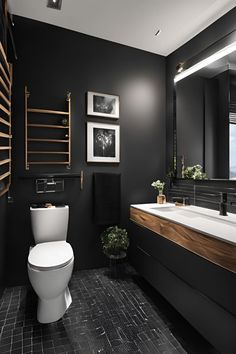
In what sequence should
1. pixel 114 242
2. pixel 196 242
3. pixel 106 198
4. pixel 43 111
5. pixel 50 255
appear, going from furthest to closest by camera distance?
pixel 106 198, pixel 114 242, pixel 43 111, pixel 50 255, pixel 196 242

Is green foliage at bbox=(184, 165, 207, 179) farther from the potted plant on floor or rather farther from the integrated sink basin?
the potted plant on floor

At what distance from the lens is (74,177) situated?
244 cm

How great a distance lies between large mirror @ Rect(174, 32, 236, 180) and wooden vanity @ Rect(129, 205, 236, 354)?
0.78 meters

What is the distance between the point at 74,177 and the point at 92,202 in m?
0.37

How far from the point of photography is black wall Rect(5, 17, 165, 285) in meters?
2.23

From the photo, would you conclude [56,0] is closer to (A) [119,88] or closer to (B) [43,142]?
(A) [119,88]

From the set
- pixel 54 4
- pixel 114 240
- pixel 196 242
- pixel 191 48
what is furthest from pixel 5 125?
pixel 191 48

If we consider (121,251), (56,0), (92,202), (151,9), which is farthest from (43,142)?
(151,9)

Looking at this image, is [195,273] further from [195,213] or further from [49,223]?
[49,223]

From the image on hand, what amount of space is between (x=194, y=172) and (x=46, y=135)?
1.67 m

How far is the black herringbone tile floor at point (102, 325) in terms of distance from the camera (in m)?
1.46

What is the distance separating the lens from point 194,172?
2332mm

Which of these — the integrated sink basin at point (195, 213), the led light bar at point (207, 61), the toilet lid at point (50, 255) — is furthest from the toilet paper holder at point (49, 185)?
the led light bar at point (207, 61)

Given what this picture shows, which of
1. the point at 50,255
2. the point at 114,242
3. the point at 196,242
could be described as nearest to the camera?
the point at 196,242
